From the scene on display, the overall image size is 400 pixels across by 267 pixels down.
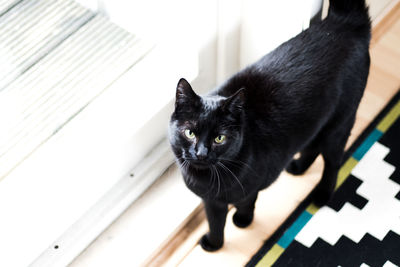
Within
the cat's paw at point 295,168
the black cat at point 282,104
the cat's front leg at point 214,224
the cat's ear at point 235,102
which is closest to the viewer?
the cat's ear at point 235,102

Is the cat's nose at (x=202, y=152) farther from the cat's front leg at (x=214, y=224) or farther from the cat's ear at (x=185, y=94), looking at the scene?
the cat's front leg at (x=214, y=224)

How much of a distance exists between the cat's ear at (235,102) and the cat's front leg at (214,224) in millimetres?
263

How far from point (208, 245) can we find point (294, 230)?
22 cm

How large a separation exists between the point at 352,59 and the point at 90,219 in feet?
2.40

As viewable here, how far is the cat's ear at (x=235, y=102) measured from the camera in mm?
1195

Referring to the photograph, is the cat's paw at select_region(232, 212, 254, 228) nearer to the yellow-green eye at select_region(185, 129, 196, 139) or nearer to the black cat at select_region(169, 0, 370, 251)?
the black cat at select_region(169, 0, 370, 251)

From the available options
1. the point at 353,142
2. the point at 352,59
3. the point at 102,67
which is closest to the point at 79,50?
the point at 102,67

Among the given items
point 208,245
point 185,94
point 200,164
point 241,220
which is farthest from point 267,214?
point 185,94

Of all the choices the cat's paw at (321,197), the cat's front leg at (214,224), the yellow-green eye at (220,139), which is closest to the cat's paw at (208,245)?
the cat's front leg at (214,224)

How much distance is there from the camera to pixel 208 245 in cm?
157

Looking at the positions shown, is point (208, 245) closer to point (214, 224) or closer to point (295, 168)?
point (214, 224)

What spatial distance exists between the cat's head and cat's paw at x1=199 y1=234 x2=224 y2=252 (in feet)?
1.21

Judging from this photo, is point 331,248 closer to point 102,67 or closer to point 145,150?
point 145,150

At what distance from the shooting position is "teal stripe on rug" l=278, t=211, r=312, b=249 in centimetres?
158
